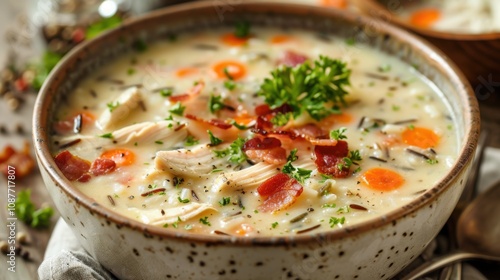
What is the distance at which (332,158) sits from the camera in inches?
112

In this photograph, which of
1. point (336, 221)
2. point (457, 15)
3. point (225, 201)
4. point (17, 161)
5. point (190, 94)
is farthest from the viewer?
point (457, 15)

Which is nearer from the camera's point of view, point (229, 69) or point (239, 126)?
point (239, 126)

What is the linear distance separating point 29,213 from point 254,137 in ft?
4.01

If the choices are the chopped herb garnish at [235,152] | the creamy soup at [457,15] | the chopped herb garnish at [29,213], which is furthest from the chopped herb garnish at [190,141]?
the creamy soup at [457,15]

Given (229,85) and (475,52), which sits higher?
(229,85)

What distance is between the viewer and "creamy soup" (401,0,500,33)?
4242mm

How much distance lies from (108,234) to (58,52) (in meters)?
2.31

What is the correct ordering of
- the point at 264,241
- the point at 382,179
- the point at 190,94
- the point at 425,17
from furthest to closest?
the point at 425,17 → the point at 190,94 → the point at 382,179 → the point at 264,241

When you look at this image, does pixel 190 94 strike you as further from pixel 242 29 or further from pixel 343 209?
pixel 343 209

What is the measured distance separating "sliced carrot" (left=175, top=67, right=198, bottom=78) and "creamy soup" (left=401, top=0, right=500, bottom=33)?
171 centimetres

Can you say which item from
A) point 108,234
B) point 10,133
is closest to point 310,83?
point 108,234

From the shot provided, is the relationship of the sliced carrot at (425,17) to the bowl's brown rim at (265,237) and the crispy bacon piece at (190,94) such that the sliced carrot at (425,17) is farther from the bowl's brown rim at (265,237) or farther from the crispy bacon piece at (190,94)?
the crispy bacon piece at (190,94)

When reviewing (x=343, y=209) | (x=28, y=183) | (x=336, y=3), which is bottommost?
(x=28, y=183)

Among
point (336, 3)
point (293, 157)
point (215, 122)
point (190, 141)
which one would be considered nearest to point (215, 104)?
point (215, 122)
